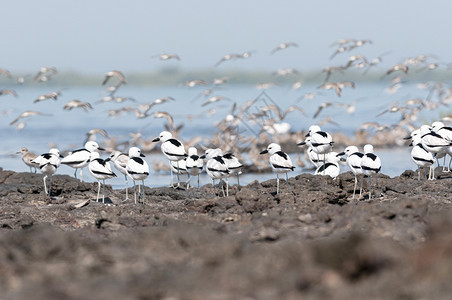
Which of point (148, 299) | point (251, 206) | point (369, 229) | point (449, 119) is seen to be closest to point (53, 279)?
point (148, 299)

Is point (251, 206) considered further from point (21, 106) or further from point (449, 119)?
point (21, 106)

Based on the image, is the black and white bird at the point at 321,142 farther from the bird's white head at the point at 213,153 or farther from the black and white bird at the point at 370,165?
the black and white bird at the point at 370,165

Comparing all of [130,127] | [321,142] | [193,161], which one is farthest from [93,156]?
[130,127]

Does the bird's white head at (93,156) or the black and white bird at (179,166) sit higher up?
the bird's white head at (93,156)

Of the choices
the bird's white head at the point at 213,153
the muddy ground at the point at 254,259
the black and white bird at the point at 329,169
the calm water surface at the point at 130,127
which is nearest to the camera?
the muddy ground at the point at 254,259

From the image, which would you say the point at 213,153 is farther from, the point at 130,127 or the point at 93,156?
the point at 130,127

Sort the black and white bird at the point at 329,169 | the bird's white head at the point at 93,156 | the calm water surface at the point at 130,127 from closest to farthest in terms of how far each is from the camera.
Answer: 1. the bird's white head at the point at 93,156
2. the black and white bird at the point at 329,169
3. the calm water surface at the point at 130,127

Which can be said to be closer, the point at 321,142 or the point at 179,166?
the point at 321,142

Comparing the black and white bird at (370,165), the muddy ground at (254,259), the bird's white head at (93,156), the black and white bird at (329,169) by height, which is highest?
the bird's white head at (93,156)

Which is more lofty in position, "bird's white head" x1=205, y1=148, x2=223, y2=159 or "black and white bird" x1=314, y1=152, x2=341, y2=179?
"bird's white head" x1=205, y1=148, x2=223, y2=159

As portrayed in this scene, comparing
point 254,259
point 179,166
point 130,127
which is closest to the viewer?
point 254,259

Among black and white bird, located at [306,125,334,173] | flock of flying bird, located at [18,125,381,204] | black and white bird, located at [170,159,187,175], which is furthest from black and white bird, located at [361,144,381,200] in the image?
black and white bird, located at [170,159,187,175]

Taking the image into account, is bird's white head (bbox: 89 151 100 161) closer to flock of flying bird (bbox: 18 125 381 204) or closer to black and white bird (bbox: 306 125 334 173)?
flock of flying bird (bbox: 18 125 381 204)

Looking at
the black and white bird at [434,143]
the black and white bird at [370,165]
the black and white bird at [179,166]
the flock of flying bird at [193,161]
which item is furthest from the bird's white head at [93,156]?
the black and white bird at [434,143]
